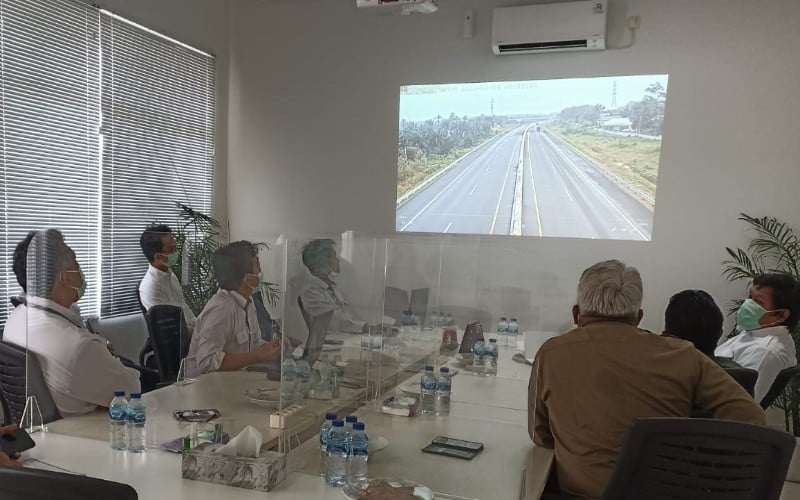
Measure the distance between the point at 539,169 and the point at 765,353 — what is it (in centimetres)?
219

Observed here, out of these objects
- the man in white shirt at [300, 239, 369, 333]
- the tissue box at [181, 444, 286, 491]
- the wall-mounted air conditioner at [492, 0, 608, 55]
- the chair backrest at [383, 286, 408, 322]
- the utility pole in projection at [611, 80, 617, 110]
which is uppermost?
the wall-mounted air conditioner at [492, 0, 608, 55]

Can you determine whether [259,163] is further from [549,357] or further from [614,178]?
[549,357]

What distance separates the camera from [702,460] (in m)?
1.56

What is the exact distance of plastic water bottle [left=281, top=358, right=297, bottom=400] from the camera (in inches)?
73.1

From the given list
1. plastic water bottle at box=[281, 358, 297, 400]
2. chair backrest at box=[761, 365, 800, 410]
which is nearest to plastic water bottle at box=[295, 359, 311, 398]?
plastic water bottle at box=[281, 358, 297, 400]

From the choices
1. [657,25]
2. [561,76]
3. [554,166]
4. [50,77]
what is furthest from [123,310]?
[657,25]

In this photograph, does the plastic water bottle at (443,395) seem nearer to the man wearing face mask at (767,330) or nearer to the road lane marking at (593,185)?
the man wearing face mask at (767,330)

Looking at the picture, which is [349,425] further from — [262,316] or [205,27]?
[205,27]

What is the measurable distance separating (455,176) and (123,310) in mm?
2749

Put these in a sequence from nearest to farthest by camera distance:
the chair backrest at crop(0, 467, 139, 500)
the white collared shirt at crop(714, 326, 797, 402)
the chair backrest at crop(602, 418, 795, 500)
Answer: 1. the chair backrest at crop(0, 467, 139, 500)
2. the chair backrest at crop(602, 418, 795, 500)
3. the white collared shirt at crop(714, 326, 797, 402)

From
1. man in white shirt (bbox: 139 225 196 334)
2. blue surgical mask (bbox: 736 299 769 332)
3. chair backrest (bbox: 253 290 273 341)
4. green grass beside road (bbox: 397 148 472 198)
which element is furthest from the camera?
green grass beside road (bbox: 397 148 472 198)

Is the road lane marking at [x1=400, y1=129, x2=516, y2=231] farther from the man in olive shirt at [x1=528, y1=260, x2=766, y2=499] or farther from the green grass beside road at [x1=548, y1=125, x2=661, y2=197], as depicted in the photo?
the man in olive shirt at [x1=528, y1=260, x2=766, y2=499]

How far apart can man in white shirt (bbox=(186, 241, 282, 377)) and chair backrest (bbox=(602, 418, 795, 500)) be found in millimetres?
1160

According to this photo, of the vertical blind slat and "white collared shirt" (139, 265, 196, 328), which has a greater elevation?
the vertical blind slat
